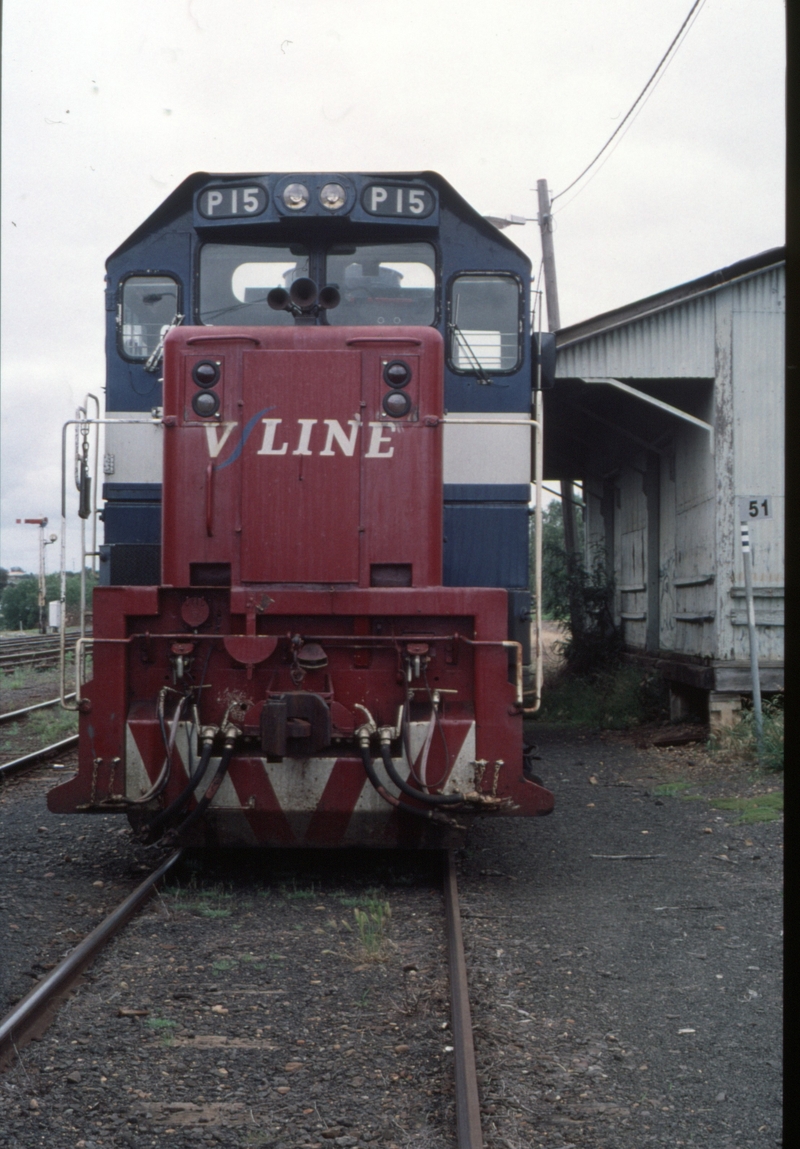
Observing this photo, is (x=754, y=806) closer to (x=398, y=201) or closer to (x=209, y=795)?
(x=209, y=795)

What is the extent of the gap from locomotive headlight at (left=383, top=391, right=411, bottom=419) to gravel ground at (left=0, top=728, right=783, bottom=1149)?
2349 mm

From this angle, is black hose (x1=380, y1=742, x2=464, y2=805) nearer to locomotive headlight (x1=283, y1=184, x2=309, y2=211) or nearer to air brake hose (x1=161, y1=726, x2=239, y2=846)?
air brake hose (x1=161, y1=726, x2=239, y2=846)

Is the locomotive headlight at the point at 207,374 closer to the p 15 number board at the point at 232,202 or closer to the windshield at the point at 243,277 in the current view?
the windshield at the point at 243,277

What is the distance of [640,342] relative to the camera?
10859 mm

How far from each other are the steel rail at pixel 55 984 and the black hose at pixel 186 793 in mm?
328

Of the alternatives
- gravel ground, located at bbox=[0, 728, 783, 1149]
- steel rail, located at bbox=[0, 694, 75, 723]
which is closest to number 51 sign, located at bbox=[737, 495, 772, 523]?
gravel ground, located at bbox=[0, 728, 783, 1149]

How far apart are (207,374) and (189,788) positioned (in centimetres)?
203

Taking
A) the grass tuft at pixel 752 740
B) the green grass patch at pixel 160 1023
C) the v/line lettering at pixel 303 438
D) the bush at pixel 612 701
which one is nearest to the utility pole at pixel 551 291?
the bush at pixel 612 701

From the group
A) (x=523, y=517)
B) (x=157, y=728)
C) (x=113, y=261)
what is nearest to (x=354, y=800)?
(x=157, y=728)

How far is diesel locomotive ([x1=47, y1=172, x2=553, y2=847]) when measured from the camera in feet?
16.6

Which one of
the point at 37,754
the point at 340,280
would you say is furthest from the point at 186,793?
the point at 37,754

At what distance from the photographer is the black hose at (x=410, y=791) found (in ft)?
16.0

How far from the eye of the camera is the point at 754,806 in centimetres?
765

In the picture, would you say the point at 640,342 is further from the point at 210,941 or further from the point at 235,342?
the point at 210,941
